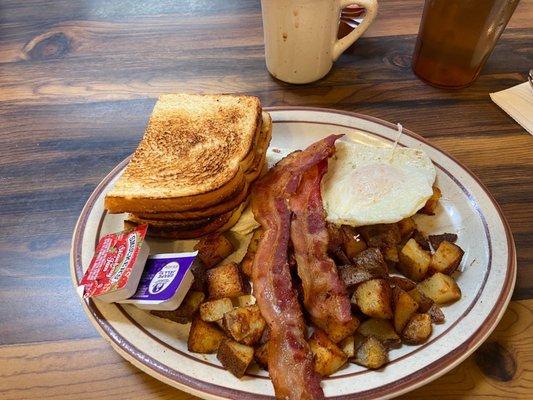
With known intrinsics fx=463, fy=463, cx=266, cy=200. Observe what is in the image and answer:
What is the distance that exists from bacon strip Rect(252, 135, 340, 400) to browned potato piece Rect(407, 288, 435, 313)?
29cm

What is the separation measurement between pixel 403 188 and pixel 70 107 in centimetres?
135

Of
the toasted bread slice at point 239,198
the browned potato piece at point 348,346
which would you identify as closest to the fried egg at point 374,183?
the toasted bread slice at point 239,198

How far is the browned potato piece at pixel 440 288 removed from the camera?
116 centimetres

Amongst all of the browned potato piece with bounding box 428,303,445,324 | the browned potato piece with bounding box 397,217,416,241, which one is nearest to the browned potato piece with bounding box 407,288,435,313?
the browned potato piece with bounding box 428,303,445,324

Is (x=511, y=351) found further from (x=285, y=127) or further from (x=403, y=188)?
(x=285, y=127)

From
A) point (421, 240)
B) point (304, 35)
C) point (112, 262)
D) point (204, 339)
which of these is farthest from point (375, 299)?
point (304, 35)

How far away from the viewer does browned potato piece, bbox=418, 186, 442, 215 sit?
136cm

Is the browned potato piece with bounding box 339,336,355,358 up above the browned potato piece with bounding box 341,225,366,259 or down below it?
below

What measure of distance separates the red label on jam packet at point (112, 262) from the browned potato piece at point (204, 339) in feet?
0.68

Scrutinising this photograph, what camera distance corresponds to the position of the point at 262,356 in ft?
3.52

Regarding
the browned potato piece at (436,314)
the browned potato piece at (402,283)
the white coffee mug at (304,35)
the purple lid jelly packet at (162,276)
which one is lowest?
the browned potato piece at (436,314)

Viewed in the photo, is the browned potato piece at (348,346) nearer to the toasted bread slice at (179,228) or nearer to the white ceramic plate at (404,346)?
the white ceramic plate at (404,346)

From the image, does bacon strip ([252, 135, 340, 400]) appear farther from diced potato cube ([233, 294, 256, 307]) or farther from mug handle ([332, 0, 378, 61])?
mug handle ([332, 0, 378, 61])

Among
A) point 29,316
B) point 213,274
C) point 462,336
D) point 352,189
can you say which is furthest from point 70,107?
point 462,336
